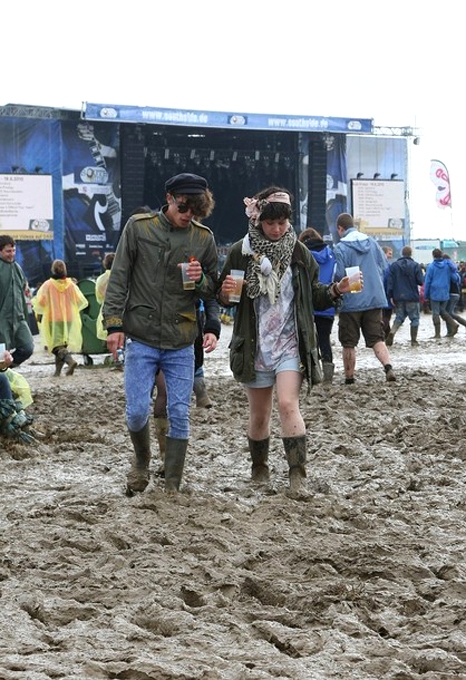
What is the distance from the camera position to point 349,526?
18.7 feet

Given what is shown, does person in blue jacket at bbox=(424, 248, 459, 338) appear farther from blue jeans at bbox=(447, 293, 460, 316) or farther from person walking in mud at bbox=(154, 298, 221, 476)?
person walking in mud at bbox=(154, 298, 221, 476)

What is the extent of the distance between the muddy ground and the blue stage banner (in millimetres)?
23411

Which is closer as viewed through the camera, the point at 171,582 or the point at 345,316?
the point at 171,582

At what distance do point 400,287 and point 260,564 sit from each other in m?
15.3

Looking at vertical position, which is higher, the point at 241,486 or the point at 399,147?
the point at 399,147

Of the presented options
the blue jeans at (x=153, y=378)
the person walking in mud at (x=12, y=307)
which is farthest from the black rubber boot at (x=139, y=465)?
the person walking in mud at (x=12, y=307)

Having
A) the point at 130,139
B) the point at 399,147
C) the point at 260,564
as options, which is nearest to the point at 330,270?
the point at 260,564

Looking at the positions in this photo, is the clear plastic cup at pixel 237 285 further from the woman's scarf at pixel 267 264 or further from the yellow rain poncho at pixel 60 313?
the yellow rain poncho at pixel 60 313

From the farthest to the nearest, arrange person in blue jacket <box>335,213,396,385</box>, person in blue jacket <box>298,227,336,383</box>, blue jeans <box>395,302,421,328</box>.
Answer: blue jeans <box>395,302,421,328</box>, person in blue jacket <box>298,227,336,383</box>, person in blue jacket <box>335,213,396,385</box>

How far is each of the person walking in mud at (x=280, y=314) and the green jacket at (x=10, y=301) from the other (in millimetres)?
4022

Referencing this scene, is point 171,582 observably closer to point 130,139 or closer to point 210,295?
point 210,295

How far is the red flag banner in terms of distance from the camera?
45.8m

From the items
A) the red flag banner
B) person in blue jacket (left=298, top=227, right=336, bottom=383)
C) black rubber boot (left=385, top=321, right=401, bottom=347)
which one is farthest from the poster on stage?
the red flag banner

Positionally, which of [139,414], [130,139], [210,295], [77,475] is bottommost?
[77,475]
